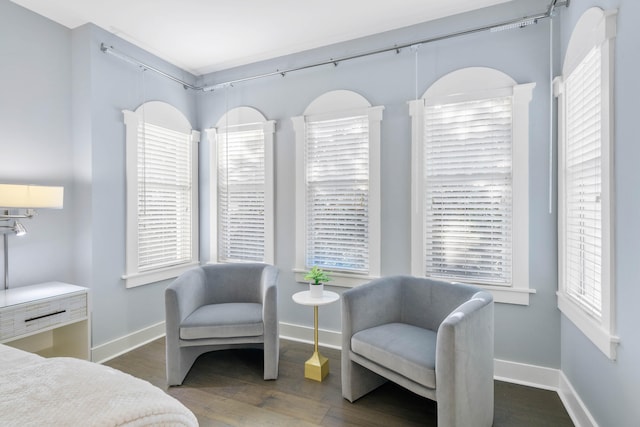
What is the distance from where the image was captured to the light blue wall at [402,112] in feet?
8.12

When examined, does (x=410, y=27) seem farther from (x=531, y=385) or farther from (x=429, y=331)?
(x=531, y=385)

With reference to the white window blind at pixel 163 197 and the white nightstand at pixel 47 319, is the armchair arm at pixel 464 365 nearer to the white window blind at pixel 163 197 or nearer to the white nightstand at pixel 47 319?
the white nightstand at pixel 47 319

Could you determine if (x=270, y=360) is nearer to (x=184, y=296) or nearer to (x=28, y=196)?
(x=184, y=296)

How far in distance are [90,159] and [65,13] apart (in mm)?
1176

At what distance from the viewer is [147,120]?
3.31 metres

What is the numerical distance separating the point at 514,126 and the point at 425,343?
173cm

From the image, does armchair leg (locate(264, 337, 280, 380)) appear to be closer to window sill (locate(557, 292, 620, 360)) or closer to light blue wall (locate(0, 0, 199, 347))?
light blue wall (locate(0, 0, 199, 347))

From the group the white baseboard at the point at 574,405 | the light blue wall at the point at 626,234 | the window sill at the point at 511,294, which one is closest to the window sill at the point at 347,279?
the window sill at the point at 511,294

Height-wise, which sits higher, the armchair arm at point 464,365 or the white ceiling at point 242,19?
the white ceiling at point 242,19

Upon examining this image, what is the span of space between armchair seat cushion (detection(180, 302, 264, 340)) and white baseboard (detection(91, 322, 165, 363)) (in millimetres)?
972

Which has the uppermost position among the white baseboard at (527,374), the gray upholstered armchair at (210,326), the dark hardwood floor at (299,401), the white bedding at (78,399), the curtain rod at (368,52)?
the curtain rod at (368,52)

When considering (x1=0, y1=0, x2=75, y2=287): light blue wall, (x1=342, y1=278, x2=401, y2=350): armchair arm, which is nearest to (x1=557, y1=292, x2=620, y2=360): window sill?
(x1=342, y1=278, x2=401, y2=350): armchair arm

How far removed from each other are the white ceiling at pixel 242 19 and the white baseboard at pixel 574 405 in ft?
9.32

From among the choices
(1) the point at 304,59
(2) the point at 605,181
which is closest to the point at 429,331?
(2) the point at 605,181
